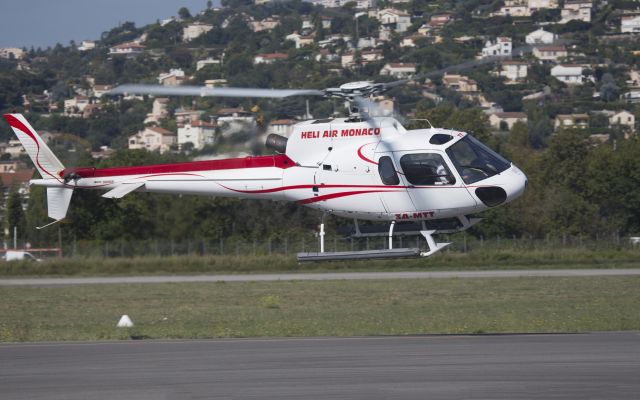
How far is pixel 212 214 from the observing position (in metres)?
44.8

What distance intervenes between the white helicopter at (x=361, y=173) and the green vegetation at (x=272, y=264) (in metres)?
19.3

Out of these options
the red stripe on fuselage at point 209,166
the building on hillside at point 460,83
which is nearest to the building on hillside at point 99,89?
the building on hillside at point 460,83

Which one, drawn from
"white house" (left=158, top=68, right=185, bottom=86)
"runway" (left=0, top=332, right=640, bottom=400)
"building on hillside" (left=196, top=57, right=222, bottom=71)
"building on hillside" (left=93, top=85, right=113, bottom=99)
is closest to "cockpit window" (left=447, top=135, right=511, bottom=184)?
"runway" (left=0, top=332, right=640, bottom=400)

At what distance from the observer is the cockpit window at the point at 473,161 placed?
67.6ft

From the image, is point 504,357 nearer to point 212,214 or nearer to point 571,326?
point 571,326

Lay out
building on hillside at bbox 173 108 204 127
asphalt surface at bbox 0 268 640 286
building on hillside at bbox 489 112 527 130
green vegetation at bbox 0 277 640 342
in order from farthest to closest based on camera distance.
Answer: building on hillside at bbox 489 112 527 130, building on hillside at bbox 173 108 204 127, asphalt surface at bbox 0 268 640 286, green vegetation at bbox 0 277 640 342

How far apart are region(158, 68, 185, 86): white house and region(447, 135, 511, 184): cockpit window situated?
125 meters

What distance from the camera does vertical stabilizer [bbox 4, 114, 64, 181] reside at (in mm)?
23875

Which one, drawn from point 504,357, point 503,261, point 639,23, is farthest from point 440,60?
point 504,357

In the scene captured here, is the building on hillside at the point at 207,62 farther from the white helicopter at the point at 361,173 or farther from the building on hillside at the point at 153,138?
the white helicopter at the point at 361,173

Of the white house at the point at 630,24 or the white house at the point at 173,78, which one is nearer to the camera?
the white house at the point at 173,78

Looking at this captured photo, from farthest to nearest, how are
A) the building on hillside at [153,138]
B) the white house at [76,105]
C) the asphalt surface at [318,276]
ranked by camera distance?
the white house at [76,105], the building on hillside at [153,138], the asphalt surface at [318,276]

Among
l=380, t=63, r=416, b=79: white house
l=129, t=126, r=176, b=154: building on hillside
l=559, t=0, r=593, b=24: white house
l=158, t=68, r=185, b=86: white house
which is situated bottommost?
l=129, t=126, r=176, b=154: building on hillside

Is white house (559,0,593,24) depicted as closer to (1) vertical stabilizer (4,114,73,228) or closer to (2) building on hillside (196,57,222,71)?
(2) building on hillside (196,57,222,71)
